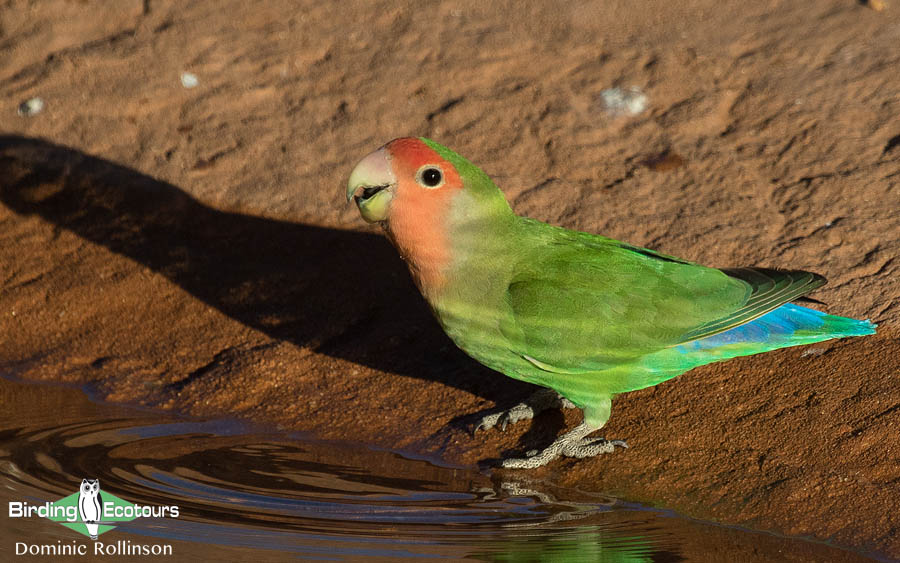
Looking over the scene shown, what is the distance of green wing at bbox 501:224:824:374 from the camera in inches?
143

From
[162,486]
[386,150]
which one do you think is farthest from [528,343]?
[162,486]

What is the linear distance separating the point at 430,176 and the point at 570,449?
3.77 ft

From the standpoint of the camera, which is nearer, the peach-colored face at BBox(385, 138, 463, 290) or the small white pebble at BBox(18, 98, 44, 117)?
the peach-colored face at BBox(385, 138, 463, 290)

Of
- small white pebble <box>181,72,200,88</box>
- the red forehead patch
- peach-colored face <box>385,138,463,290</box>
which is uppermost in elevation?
small white pebble <box>181,72,200,88</box>

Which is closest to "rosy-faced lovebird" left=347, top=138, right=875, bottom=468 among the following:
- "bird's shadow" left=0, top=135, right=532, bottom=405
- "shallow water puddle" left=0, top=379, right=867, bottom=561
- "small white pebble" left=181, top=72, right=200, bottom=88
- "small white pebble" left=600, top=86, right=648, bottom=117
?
"shallow water puddle" left=0, top=379, right=867, bottom=561

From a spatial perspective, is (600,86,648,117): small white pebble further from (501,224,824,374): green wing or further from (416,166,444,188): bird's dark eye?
(416,166,444,188): bird's dark eye

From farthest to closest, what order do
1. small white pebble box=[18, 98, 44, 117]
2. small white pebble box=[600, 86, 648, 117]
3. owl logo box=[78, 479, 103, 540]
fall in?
small white pebble box=[18, 98, 44, 117] < small white pebble box=[600, 86, 648, 117] < owl logo box=[78, 479, 103, 540]

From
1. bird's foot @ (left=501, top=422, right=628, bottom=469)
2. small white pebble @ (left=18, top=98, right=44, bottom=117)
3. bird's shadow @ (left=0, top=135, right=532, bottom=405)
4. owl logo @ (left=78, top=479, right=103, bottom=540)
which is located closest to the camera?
owl logo @ (left=78, top=479, right=103, bottom=540)

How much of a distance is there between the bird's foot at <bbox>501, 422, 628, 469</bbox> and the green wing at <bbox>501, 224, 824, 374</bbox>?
268 mm

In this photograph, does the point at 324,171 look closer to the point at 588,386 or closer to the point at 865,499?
the point at 588,386

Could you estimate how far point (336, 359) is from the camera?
4320 millimetres

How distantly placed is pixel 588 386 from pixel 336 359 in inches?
46.6

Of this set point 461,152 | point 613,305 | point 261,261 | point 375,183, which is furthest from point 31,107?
point 613,305

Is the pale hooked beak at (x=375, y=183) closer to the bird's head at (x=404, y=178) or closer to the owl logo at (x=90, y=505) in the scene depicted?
the bird's head at (x=404, y=178)
